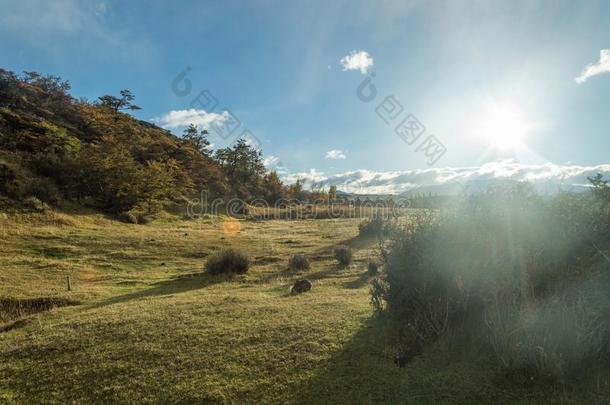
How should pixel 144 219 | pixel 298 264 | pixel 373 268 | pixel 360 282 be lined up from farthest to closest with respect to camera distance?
pixel 144 219, pixel 298 264, pixel 373 268, pixel 360 282

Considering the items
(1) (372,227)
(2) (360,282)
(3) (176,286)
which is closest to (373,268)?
(2) (360,282)

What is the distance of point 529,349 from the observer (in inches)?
199

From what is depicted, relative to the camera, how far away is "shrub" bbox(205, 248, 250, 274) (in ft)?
57.2

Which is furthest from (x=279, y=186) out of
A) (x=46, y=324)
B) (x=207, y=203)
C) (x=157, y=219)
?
(x=46, y=324)

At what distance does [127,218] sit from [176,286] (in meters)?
24.5

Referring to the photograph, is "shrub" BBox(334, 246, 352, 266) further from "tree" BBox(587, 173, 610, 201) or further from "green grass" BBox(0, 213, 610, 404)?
"tree" BBox(587, 173, 610, 201)

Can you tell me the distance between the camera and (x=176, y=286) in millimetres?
15297

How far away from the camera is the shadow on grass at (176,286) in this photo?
12891 mm

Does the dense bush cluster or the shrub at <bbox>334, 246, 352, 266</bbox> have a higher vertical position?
the dense bush cluster

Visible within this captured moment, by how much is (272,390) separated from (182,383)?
1571mm

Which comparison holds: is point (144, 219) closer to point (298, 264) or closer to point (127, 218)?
point (127, 218)

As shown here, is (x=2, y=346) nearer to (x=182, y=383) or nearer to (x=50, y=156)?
(x=182, y=383)

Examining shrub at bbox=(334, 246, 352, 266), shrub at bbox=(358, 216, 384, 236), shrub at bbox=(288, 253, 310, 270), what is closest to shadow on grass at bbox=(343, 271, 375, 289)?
shrub at bbox=(334, 246, 352, 266)

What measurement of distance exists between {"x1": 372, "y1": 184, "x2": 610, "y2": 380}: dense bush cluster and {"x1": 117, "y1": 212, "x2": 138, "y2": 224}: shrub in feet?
113
